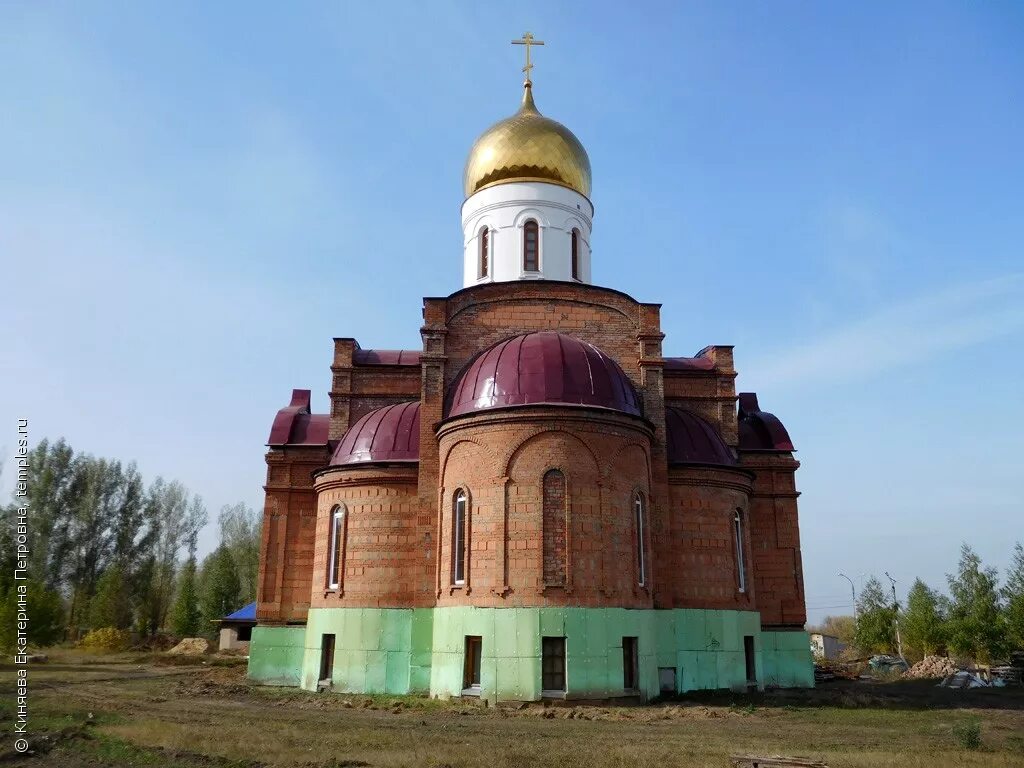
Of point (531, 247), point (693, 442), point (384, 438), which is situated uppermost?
point (531, 247)

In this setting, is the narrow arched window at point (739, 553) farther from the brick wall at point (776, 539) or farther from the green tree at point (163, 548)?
the green tree at point (163, 548)

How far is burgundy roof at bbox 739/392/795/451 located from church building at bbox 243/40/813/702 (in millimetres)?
83

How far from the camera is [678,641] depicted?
17.9 m

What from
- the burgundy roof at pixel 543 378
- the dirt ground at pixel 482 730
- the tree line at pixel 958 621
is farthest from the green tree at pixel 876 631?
Answer: the burgundy roof at pixel 543 378

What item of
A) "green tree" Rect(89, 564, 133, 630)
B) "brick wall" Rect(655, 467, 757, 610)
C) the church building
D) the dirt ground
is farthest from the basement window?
"green tree" Rect(89, 564, 133, 630)

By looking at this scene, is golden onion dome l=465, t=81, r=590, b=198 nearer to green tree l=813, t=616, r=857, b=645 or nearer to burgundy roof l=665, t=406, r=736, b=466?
burgundy roof l=665, t=406, r=736, b=466

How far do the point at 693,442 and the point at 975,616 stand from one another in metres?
15.8

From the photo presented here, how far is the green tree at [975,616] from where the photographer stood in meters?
27.0

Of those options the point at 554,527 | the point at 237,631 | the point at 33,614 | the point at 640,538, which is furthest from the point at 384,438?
the point at 237,631

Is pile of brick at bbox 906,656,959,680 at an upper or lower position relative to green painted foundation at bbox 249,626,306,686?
lower

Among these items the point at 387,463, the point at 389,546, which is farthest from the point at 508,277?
the point at 389,546

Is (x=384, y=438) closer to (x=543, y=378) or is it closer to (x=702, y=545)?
(x=543, y=378)

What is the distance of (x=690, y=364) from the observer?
22125 mm

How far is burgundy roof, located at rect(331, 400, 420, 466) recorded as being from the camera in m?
18.6
